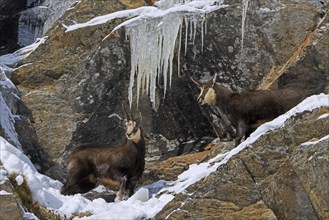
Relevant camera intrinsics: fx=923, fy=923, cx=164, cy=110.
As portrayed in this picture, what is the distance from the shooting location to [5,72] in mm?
17094

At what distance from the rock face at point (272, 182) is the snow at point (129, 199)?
16 centimetres

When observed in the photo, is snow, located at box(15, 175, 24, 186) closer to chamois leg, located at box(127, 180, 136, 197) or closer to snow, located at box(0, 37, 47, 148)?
chamois leg, located at box(127, 180, 136, 197)

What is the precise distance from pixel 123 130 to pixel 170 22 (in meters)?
2.22

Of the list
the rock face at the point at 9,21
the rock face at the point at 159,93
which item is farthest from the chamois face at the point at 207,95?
the rock face at the point at 9,21

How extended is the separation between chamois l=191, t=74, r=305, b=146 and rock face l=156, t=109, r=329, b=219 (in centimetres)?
205

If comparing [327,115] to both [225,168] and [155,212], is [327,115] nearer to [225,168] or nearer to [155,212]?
[225,168]

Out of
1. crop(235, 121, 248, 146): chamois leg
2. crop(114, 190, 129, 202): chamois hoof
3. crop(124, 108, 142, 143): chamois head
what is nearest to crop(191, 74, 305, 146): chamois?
crop(235, 121, 248, 146): chamois leg

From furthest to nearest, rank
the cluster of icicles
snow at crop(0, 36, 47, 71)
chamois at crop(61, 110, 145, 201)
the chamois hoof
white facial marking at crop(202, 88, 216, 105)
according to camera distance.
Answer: snow at crop(0, 36, 47, 71) → the cluster of icicles → white facial marking at crop(202, 88, 216, 105) → chamois at crop(61, 110, 145, 201) → the chamois hoof

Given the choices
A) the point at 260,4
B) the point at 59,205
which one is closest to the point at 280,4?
the point at 260,4

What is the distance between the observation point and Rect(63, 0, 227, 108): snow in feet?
55.0

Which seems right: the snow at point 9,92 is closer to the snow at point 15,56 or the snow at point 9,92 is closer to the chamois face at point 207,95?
the snow at point 15,56

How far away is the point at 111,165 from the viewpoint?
1389 cm

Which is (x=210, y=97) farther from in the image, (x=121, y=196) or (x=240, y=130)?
(x=121, y=196)

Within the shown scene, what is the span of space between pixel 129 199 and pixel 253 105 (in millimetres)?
3001
